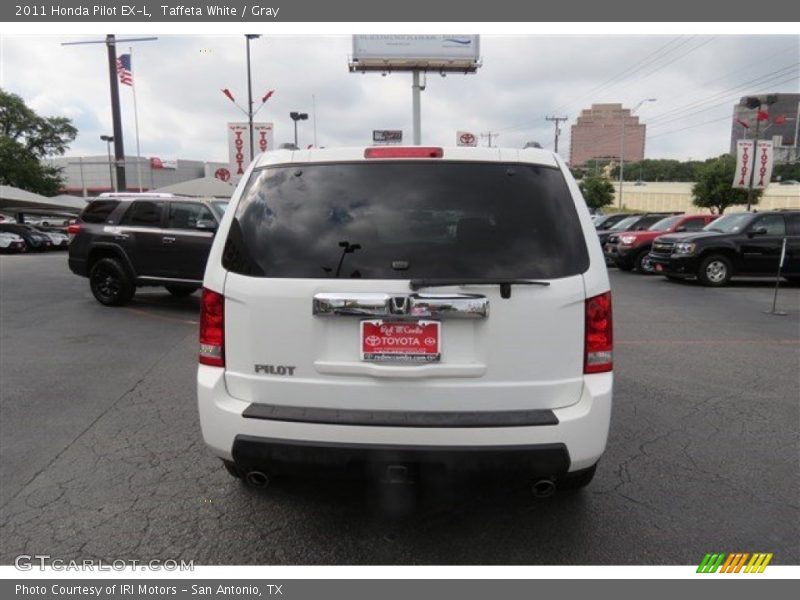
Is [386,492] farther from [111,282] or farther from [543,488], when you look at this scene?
[111,282]

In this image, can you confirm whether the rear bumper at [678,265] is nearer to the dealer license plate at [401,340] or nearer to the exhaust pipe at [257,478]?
the dealer license plate at [401,340]

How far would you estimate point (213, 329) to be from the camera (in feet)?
9.09

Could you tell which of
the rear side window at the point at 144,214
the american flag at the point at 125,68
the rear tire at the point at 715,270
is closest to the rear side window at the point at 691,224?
the rear tire at the point at 715,270

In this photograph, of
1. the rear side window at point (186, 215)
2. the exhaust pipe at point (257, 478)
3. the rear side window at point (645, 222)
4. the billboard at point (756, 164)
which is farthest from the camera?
the rear side window at point (645, 222)

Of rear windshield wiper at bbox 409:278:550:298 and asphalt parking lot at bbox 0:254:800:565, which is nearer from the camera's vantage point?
rear windshield wiper at bbox 409:278:550:298

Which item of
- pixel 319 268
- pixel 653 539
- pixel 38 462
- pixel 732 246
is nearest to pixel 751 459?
pixel 653 539

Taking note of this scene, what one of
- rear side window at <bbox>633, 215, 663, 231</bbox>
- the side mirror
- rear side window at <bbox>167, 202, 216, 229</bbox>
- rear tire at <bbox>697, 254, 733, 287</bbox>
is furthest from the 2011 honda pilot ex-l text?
rear side window at <bbox>633, 215, 663, 231</bbox>

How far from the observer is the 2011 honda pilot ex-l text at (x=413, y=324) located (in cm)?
254

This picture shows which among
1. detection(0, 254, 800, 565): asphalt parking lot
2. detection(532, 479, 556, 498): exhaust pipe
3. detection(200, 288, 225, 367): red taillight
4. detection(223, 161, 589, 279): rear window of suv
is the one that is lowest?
detection(0, 254, 800, 565): asphalt parking lot

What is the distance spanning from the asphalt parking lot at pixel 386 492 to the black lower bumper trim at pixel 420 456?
0.18 m

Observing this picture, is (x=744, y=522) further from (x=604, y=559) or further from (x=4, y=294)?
(x=4, y=294)

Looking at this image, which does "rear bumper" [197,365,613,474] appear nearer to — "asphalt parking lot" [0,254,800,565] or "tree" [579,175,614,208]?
"asphalt parking lot" [0,254,800,565]

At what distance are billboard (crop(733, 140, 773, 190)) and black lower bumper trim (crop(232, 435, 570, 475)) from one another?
794 inches

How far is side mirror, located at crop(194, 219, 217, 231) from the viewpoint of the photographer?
391 inches
